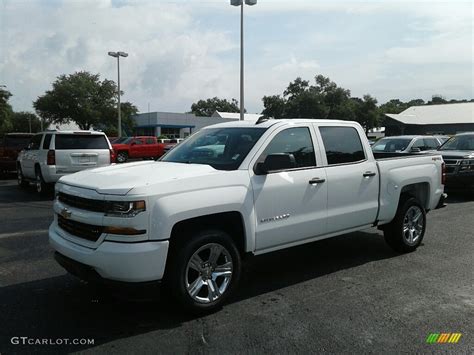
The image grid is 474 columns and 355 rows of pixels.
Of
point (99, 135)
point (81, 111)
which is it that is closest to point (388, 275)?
point (99, 135)

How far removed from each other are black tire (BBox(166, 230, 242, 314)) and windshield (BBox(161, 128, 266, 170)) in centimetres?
79

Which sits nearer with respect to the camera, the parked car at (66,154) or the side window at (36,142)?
the parked car at (66,154)

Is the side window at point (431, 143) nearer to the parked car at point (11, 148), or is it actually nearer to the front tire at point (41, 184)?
the front tire at point (41, 184)

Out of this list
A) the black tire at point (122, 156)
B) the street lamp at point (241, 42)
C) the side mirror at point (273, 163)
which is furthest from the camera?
the black tire at point (122, 156)

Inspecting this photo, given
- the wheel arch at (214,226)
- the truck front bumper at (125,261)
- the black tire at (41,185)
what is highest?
the wheel arch at (214,226)

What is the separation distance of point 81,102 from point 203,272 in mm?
47662

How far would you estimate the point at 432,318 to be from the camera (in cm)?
418

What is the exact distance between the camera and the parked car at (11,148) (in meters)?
16.6

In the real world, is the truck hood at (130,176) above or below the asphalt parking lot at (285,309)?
above

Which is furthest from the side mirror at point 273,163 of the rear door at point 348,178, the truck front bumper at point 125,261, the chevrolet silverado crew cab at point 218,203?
the truck front bumper at point 125,261

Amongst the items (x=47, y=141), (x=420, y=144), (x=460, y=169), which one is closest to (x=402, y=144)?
(x=420, y=144)

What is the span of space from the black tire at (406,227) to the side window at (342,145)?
3.56 feet

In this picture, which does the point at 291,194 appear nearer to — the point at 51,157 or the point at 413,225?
the point at 413,225

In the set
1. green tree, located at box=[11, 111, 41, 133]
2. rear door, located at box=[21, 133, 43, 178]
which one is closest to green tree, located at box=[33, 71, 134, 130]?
rear door, located at box=[21, 133, 43, 178]
